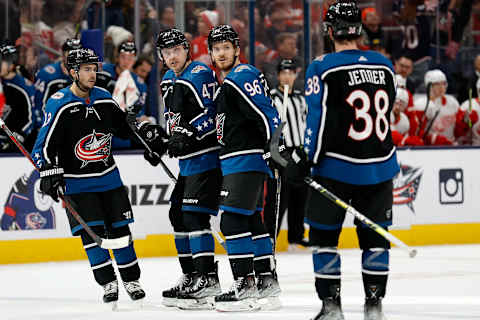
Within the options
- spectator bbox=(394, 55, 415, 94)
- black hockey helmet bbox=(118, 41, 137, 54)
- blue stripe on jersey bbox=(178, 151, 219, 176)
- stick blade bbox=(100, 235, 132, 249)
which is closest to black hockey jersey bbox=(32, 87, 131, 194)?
stick blade bbox=(100, 235, 132, 249)

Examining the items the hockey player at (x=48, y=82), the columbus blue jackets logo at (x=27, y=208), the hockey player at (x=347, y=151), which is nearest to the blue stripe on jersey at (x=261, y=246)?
the hockey player at (x=347, y=151)

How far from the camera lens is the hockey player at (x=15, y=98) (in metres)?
7.79

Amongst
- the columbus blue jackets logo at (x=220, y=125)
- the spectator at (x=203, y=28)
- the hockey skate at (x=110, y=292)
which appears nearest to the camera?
the columbus blue jackets logo at (x=220, y=125)

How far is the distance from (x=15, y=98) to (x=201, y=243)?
3002 millimetres

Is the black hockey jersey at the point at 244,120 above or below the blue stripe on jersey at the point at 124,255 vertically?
above

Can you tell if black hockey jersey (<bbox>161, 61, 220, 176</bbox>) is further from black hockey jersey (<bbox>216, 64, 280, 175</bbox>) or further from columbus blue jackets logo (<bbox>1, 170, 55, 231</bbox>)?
columbus blue jackets logo (<bbox>1, 170, 55, 231</bbox>)

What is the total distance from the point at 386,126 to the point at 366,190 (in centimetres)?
28

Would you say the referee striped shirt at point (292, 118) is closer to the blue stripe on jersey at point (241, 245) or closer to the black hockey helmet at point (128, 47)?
the black hockey helmet at point (128, 47)

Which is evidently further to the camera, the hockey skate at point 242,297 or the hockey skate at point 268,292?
the hockey skate at point 268,292

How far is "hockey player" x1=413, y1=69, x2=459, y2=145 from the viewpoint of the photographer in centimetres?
890

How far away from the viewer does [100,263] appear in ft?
17.5

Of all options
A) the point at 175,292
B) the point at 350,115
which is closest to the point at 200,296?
the point at 175,292

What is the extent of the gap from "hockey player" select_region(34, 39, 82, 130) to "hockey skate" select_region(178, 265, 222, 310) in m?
2.79

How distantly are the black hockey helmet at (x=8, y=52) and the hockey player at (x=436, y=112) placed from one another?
336cm
